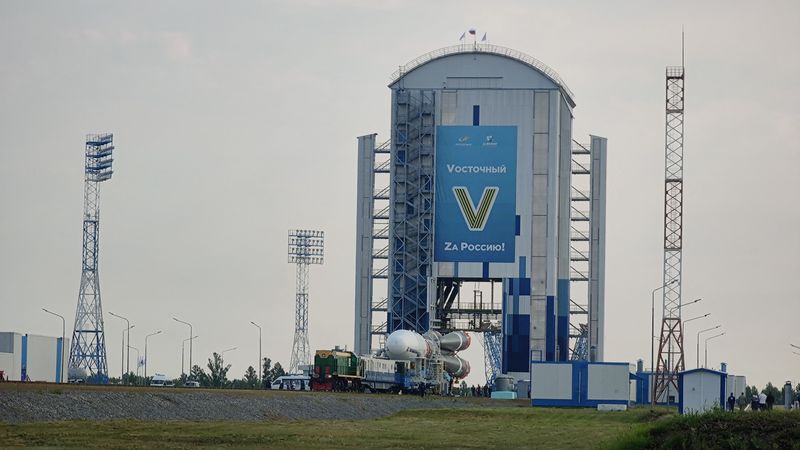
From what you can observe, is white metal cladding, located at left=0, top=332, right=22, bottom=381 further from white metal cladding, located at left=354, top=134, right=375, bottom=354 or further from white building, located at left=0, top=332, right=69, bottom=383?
white metal cladding, located at left=354, top=134, right=375, bottom=354

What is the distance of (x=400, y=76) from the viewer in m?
128

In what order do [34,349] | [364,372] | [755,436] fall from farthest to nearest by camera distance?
[34,349]
[364,372]
[755,436]

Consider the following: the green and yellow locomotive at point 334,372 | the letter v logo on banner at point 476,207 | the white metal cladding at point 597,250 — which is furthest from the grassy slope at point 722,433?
the white metal cladding at point 597,250

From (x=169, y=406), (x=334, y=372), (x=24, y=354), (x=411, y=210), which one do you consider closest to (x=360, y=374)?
(x=334, y=372)

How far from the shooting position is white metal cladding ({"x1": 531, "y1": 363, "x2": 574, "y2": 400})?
10394 centimetres

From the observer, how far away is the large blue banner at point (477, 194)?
123062mm

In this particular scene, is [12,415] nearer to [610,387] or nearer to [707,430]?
[707,430]

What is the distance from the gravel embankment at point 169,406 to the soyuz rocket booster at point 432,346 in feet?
95.1

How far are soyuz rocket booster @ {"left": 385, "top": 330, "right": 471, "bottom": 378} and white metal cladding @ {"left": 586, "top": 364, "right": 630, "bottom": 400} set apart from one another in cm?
1679

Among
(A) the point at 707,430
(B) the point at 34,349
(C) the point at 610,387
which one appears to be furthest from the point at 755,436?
(B) the point at 34,349

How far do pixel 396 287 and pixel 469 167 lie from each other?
12.2 metres

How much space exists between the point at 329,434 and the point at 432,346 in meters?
62.5

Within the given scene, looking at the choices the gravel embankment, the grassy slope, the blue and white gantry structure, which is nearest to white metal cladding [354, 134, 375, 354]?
the blue and white gantry structure

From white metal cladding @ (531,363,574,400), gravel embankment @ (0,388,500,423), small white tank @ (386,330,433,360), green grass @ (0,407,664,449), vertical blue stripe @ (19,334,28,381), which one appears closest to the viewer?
green grass @ (0,407,664,449)
